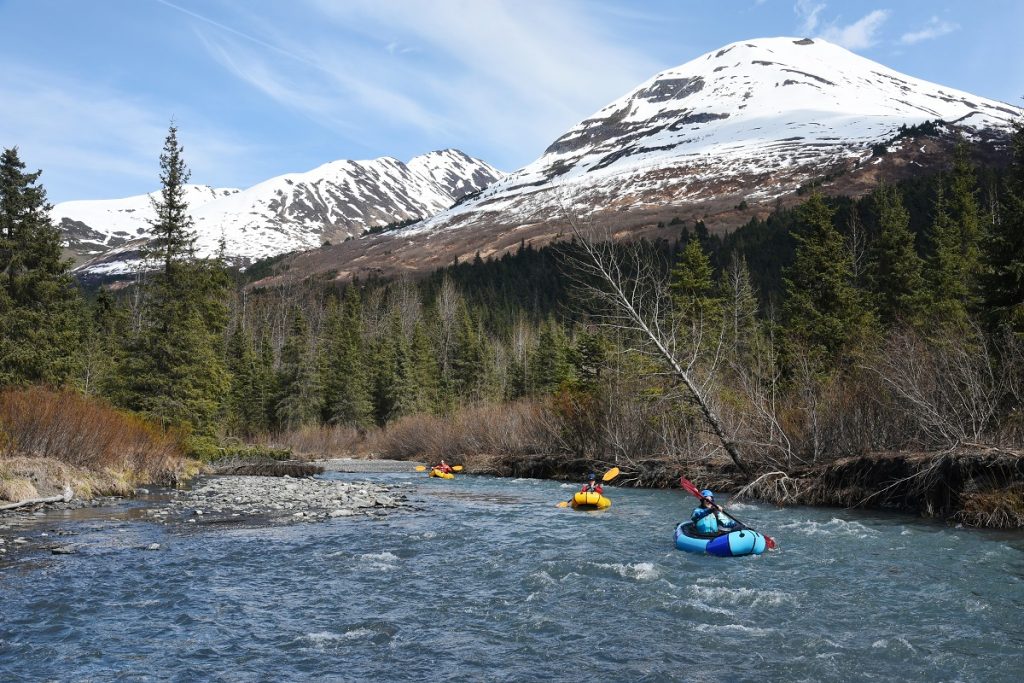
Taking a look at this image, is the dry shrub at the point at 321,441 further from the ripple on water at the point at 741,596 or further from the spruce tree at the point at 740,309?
the ripple on water at the point at 741,596

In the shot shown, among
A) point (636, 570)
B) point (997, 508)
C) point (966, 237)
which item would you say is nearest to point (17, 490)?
point (636, 570)

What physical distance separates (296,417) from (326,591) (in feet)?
182

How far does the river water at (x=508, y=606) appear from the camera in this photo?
834 cm

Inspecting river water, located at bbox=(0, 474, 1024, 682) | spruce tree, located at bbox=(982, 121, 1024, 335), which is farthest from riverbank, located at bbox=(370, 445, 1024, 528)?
spruce tree, located at bbox=(982, 121, 1024, 335)

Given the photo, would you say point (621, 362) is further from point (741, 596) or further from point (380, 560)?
point (741, 596)

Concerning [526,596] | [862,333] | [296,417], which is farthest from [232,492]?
[296,417]

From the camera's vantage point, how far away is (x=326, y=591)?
37.9ft

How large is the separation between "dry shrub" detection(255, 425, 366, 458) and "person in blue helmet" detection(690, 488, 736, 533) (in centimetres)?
4260

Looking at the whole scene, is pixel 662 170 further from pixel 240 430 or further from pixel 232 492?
pixel 232 492

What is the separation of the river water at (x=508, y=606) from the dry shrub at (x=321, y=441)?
39989 millimetres

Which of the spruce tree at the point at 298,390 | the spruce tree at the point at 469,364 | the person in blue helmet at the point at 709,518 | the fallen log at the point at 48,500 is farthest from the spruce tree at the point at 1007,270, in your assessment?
the spruce tree at the point at 298,390

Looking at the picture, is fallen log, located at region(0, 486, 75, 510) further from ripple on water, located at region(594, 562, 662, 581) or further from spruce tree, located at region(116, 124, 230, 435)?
ripple on water, located at region(594, 562, 662, 581)

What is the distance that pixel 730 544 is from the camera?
550 inches

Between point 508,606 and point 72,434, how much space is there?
1582cm
